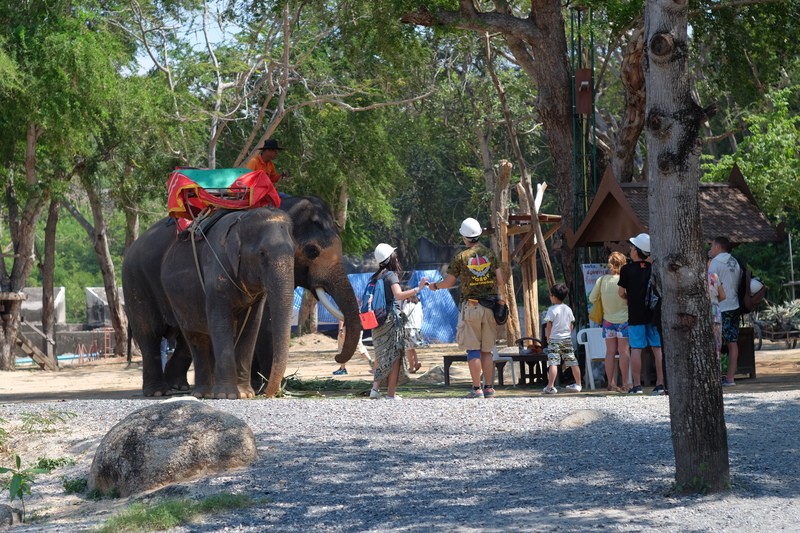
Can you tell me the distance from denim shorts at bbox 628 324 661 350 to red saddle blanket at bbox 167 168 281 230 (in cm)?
438

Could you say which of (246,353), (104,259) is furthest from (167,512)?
(104,259)

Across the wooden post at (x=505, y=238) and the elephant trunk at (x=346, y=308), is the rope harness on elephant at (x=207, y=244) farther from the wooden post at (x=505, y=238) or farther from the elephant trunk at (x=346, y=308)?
the wooden post at (x=505, y=238)

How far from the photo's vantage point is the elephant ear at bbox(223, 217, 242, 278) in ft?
45.4

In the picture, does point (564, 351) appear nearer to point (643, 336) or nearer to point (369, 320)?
point (643, 336)

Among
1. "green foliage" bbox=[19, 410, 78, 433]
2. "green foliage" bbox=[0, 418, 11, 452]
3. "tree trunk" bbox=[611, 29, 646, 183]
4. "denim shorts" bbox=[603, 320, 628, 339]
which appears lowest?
"green foliage" bbox=[0, 418, 11, 452]

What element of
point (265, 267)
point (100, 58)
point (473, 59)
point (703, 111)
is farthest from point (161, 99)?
point (703, 111)

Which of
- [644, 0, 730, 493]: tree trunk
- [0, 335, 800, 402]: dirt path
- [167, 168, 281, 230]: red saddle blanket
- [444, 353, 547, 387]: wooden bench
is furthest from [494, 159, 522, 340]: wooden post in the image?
[644, 0, 730, 493]: tree trunk

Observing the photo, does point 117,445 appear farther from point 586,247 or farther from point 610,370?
point 586,247

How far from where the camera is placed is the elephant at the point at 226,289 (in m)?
13.4

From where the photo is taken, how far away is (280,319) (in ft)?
43.2

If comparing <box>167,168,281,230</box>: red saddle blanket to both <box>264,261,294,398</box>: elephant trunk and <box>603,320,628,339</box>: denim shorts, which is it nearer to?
<box>264,261,294,398</box>: elephant trunk

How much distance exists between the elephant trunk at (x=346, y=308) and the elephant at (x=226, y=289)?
0.74 metres

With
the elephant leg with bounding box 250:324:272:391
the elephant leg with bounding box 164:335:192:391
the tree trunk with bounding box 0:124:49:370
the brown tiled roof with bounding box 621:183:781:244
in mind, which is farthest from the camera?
the tree trunk with bounding box 0:124:49:370

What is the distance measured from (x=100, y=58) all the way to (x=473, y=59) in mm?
12837
